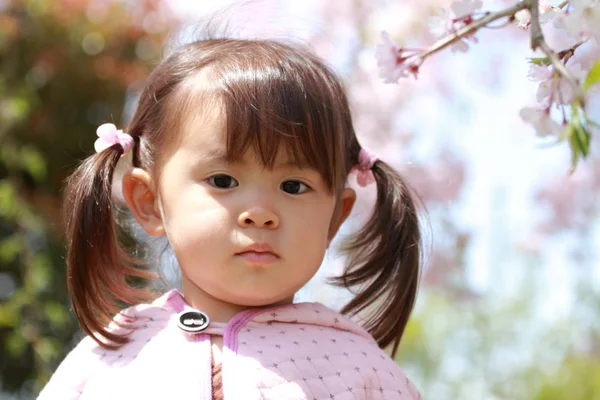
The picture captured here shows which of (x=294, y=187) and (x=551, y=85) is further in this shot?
(x=294, y=187)

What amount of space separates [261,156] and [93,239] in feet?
1.30

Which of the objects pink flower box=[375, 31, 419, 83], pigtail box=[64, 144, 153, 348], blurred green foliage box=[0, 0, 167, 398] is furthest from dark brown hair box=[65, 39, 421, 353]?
blurred green foliage box=[0, 0, 167, 398]

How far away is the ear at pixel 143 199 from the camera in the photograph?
1651 millimetres

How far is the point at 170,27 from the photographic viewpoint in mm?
4711

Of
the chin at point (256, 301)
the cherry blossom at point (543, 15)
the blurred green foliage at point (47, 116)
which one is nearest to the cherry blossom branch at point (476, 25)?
the cherry blossom at point (543, 15)

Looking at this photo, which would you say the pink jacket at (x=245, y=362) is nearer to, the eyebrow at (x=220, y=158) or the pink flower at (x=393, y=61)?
the eyebrow at (x=220, y=158)

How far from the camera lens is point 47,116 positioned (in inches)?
177

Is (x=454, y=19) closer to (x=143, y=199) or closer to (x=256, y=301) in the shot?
(x=256, y=301)

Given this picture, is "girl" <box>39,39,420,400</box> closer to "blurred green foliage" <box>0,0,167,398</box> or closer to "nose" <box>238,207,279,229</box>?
"nose" <box>238,207,279,229</box>

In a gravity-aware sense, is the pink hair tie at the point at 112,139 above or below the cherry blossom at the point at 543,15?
below

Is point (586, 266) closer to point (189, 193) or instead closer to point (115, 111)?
point (115, 111)

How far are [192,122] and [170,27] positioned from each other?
3.27 m

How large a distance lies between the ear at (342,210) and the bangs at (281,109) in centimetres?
5

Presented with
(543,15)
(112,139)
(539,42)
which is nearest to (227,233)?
(112,139)
